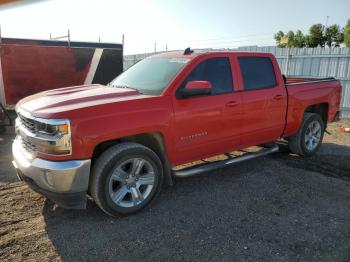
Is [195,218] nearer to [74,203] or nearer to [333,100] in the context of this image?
[74,203]

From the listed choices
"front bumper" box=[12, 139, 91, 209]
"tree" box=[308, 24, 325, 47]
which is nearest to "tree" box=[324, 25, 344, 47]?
"tree" box=[308, 24, 325, 47]

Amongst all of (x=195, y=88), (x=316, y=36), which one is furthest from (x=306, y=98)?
(x=316, y=36)

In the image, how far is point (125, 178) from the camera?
380 cm

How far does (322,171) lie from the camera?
18.2ft

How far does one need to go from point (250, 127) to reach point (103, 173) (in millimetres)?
2423

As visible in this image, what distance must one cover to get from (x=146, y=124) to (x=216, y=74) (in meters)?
1.42

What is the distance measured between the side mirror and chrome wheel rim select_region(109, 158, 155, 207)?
97 centimetres

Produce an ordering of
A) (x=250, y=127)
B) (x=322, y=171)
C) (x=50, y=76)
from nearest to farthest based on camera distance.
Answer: (x=250, y=127) < (x=322, y=171) < (x=50, y=76)

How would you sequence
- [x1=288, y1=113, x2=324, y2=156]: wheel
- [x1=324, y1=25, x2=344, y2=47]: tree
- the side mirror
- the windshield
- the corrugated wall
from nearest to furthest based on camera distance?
the side mirror
the windshield
[x1=288, y1=113, x2=324, y2=156]: wheel
the corrugated wall
[x1=324, y1=25, x2=344, y2=47]: tree

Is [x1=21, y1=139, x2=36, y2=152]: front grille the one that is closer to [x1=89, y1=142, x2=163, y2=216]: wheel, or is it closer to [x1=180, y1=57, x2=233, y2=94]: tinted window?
[x1=89, y1=142, x2=163, y2=216]: wheel

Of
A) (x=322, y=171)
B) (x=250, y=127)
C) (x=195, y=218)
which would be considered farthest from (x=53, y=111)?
(x=322, y=171)

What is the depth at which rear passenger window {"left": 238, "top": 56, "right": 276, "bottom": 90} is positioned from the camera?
4944mm

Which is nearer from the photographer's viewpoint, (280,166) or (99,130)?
(99,130)

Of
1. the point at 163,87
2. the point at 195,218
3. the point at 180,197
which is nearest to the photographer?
the point at 195,218
